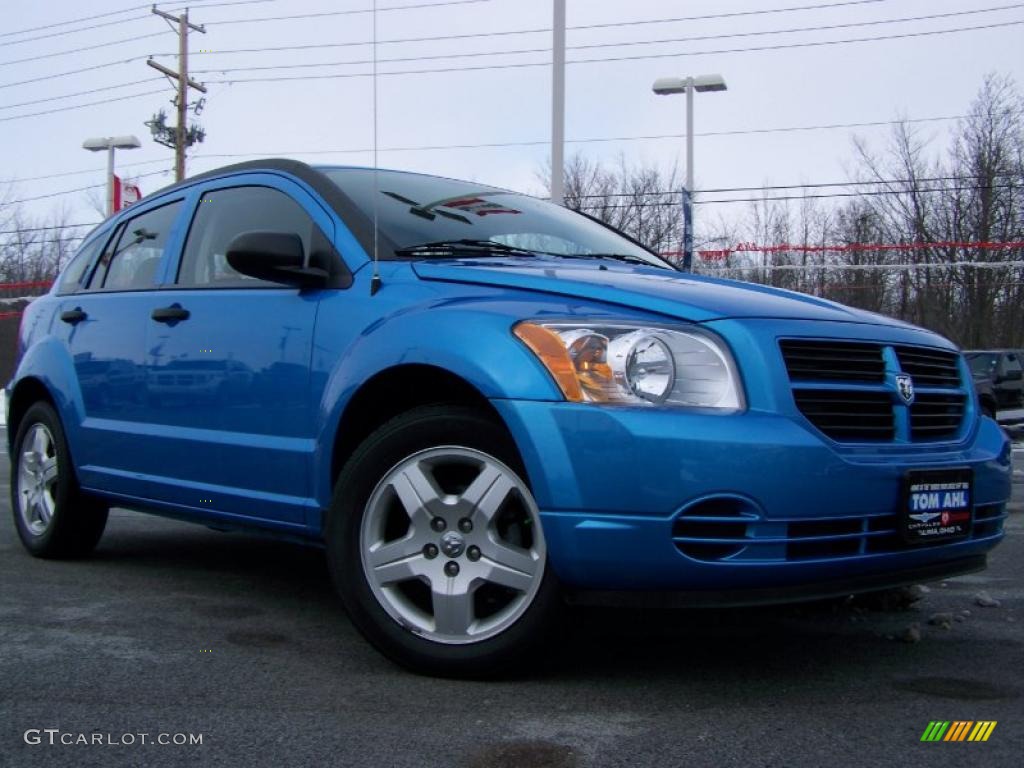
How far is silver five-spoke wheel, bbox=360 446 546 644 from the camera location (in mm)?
3094

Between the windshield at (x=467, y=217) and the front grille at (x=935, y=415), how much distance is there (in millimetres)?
1504

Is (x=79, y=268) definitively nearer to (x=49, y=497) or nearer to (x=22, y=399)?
(x=22, y=399)

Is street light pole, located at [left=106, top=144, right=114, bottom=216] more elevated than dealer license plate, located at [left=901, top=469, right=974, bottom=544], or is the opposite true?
street light pole, located at [left=106, top=144, right=114, bottom=216]

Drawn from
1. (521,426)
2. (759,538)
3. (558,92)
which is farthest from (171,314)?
(558,92)

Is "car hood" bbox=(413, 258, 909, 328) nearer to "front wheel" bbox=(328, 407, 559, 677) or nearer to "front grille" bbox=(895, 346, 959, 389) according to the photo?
"front grille" bbox=(895, 346, 959, 389)

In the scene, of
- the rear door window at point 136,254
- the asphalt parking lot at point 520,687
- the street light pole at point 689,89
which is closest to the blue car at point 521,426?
the asphalt parking lot at point 520,687

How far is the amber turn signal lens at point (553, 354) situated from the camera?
2.98 meters

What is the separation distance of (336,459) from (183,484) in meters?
0.94

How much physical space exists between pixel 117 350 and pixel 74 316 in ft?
1.80

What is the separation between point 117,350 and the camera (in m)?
4.68

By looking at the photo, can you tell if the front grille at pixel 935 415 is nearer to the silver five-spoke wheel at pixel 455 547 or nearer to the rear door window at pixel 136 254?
the silver five-spoke wheel at pixel 455 547

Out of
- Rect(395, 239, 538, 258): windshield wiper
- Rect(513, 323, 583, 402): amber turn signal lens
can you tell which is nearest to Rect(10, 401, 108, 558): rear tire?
Rect(395, 239, 538, 258): windshield wiper

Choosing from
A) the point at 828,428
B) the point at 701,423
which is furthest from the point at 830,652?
the point at 701,423

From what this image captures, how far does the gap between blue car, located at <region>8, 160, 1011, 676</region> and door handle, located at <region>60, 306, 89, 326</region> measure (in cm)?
81
